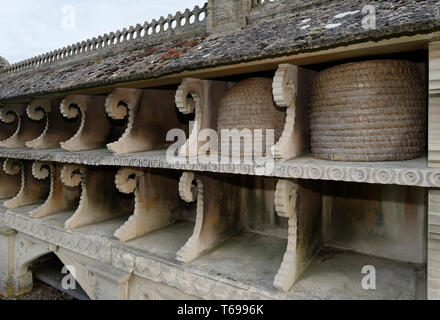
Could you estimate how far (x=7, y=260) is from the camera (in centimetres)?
700

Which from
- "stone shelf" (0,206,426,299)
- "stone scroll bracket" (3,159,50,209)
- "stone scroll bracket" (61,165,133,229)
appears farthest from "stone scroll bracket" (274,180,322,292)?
"stone scroll bracket" (3,159,50,209)

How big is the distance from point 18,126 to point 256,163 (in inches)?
244

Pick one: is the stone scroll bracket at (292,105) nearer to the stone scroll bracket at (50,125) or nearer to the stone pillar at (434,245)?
the stone pillar at (434,245)

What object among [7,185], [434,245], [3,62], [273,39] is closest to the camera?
[434,245]

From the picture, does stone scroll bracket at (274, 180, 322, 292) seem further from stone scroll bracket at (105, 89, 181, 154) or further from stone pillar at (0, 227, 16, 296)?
stone pillar at (0, 227, 16, 296)

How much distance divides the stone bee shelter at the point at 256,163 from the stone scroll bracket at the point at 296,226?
0.02 metres

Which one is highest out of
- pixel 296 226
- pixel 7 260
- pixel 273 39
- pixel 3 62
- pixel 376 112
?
pixel 3 62

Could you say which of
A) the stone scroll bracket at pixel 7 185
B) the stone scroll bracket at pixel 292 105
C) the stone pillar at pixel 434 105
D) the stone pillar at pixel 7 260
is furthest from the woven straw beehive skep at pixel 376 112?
the stone scroll bracket at pixel 7 185

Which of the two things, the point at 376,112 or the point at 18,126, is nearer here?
the point at 376,112

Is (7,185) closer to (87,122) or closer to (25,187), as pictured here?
(25,187)

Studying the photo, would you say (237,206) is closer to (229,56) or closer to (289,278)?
(289,278)

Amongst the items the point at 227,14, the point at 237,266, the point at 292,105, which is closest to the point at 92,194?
the point at 237,266

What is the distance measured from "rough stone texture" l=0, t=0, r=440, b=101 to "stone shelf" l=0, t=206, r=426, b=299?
2382 mm

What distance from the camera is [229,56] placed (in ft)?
10.8
